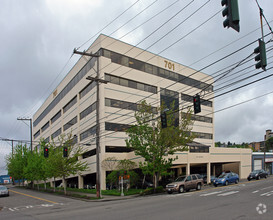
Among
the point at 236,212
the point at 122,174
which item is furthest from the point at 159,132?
the point at 236,212

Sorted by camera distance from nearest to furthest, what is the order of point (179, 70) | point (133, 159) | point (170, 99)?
1. point (133, 159)
2. point (170, 99)
3. point (179, 70)

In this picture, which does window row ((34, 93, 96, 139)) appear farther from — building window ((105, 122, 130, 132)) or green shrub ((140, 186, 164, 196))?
green shrub ((140, 186, 164, 196))

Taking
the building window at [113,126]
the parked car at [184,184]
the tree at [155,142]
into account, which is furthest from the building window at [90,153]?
the parked car at [184,184]

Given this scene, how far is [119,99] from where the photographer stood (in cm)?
3859

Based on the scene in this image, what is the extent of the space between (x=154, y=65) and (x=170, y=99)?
6.50 metres

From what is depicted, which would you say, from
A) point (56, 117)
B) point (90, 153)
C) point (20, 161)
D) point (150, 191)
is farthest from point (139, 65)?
point (20, 161)

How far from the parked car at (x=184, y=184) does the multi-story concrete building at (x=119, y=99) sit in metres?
8.90

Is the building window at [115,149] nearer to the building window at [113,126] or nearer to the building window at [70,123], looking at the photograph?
the building window at [113,126]

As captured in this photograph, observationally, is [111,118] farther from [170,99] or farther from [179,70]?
[179,70]

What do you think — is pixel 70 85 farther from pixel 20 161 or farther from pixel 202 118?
pixel 202 118

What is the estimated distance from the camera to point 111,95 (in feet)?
124

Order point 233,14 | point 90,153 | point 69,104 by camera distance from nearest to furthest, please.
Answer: point 233,14
point 90,153
point 69,104

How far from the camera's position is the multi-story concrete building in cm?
3738

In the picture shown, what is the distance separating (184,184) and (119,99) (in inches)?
676
